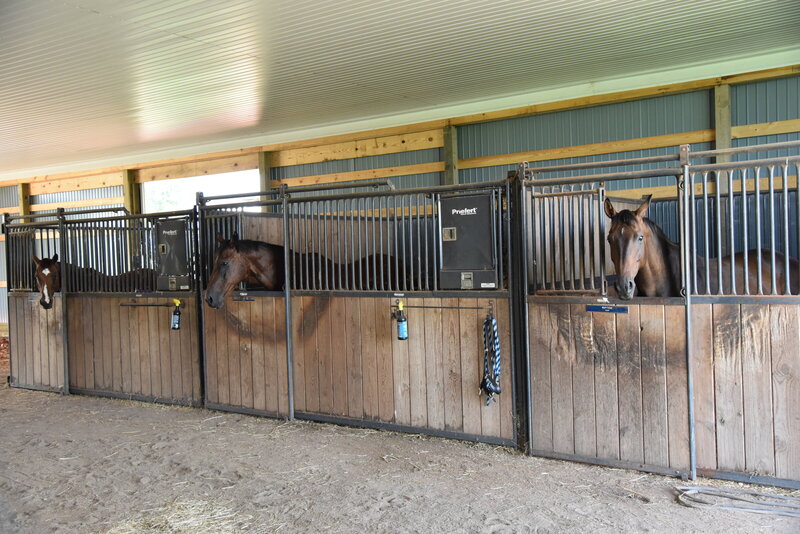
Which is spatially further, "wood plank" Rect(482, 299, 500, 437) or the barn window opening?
the barn window opening

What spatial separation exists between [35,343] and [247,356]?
3097 millimetres

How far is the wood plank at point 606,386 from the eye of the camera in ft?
10.9

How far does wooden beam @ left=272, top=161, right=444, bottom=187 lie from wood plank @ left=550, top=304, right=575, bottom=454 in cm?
370

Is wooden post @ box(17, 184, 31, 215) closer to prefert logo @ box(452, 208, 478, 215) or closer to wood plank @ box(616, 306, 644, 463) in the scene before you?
prefert logo @ box(452, 208, 478, 215)

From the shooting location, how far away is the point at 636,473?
3221mm

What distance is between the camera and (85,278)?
594cm

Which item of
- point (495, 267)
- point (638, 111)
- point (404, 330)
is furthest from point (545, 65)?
point (404, 330)

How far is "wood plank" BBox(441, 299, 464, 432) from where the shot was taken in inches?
152

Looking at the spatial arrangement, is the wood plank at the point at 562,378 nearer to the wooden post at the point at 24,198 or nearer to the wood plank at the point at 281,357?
the wood plank at the point at 281,357

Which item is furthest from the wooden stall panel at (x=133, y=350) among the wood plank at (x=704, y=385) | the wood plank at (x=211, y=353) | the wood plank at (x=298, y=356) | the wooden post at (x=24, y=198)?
the wooden post at (x=24, y=198)

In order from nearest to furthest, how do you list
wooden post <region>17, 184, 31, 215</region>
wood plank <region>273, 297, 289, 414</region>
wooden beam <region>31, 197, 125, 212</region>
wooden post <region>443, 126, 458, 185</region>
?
wood plank <region>273, 297, 289, 414</region>
wooden post <region>443, 126, 458, 185</region>
wooden beam <region>31, 197, 125, 212</region>
wooden post <region>17, 184, 31, 215</region>

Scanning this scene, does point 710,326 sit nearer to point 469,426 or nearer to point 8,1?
point 469,426

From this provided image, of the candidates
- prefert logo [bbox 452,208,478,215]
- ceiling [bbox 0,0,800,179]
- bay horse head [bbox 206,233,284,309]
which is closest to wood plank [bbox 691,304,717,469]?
prefert logo [bbox 452,208,478,215]

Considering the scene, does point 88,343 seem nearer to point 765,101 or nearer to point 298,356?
point 298,356
